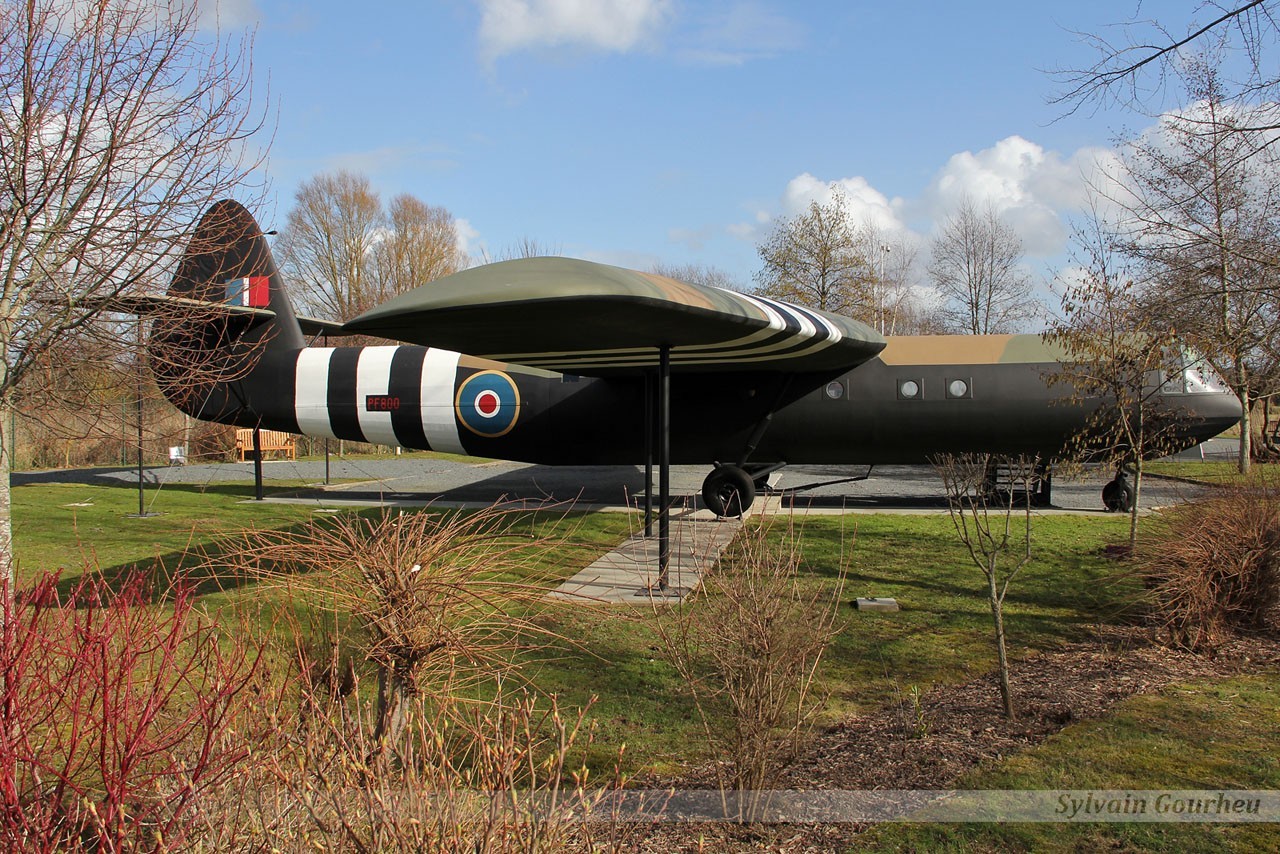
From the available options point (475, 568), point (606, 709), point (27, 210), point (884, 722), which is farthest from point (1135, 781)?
point (27, 210)

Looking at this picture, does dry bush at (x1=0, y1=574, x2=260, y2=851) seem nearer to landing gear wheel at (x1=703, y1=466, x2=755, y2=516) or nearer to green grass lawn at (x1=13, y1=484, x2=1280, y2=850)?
green grass lawn at (x1=13, y1=484, x2=1280, y2=850)

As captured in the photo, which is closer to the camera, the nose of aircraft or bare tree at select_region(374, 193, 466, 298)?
the nose of aircraft

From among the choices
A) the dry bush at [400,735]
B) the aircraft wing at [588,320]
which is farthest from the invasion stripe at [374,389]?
the dry bush at [400,735]

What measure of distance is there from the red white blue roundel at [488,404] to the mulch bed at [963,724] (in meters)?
9.93

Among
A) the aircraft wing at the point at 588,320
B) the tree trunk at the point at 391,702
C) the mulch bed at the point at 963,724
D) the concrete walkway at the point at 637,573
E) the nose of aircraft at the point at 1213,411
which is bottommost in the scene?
the mulch bed at the point at 963,724

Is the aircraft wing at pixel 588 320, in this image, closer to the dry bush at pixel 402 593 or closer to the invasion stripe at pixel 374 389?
the dry bush at pixel 402 593

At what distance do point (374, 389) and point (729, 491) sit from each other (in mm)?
6848

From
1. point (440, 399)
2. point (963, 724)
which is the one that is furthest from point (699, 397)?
point (963, 724)

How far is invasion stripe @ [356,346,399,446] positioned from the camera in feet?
49.3

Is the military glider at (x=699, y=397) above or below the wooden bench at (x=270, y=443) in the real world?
above

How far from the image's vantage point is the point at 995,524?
1265cm

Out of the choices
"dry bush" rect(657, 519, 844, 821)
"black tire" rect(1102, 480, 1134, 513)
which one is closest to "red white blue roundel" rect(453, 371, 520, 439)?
"dry bush" rect(657, 519, 844, 821)

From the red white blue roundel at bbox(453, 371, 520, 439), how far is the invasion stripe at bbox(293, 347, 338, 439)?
2.66 meters

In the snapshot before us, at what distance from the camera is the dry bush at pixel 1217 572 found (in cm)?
658
